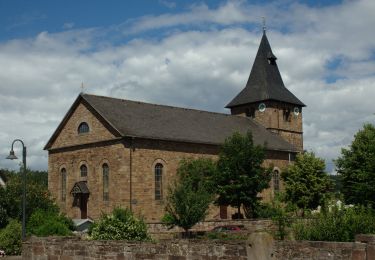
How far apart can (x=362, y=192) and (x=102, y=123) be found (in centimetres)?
2245

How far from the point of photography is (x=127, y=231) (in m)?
25.9

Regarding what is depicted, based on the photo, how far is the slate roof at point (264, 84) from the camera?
58.8m

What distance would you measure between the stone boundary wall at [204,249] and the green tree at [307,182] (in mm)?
32046

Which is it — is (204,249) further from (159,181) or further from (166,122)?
(166,122)

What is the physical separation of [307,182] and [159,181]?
13.0 m

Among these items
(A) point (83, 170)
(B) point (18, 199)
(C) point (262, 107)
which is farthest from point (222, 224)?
(C) point (262, 107)

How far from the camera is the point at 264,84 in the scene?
59438 millimetres

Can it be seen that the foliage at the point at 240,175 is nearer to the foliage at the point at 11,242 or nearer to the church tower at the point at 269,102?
the church tower at the point at 269,102

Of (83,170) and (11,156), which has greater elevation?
(11,156)

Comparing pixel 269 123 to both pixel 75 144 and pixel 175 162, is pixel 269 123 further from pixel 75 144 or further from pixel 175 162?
pixel 75 144

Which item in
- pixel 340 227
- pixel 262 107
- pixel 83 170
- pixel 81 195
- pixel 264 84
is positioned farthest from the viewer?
pixel 264 84

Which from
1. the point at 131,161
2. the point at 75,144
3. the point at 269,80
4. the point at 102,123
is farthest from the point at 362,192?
the point at 269,80

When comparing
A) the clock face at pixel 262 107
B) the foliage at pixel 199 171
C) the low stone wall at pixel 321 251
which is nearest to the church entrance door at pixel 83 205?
the foliage at pixel 199 171

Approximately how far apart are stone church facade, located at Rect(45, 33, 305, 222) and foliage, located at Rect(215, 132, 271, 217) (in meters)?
3.91
